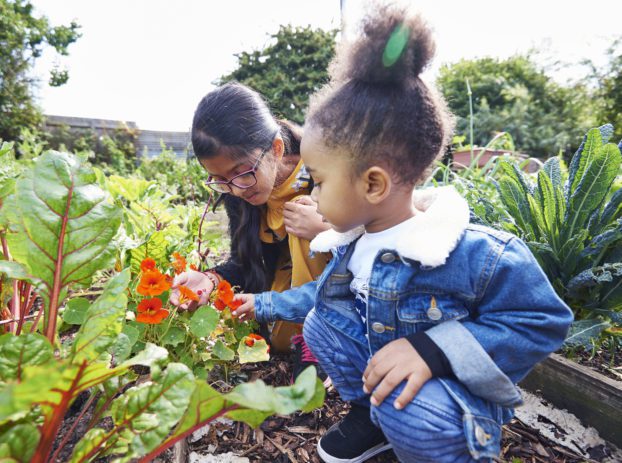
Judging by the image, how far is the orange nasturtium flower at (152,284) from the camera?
1192 millimetres

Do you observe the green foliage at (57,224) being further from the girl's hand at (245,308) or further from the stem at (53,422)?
the girl's hand at (245,308)

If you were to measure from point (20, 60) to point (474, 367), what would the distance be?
1578 centimetres

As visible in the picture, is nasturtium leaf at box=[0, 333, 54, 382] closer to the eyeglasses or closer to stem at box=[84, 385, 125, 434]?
stem at box=[84, 385, 125, 434]

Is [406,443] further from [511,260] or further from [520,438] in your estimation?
[520,438]

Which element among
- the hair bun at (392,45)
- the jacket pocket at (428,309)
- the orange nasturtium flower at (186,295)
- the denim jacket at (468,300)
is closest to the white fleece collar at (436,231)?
the denim jacket at (468,300)

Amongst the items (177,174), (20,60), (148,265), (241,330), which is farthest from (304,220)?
(20,60)

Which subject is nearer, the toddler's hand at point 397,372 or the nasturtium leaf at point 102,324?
the nasturtium leaf at point 102,324

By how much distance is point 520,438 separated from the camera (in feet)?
4.08

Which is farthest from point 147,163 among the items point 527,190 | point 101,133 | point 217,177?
point 527,190

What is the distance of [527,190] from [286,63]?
1109 centimetres

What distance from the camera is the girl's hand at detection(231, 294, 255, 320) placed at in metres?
1.42

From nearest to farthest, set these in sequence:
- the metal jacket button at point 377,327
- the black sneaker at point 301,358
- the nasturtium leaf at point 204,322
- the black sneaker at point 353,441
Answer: the metal jacket button at point 377,327
the black sneaker at point 353,441
the nasturtium leaf at point 204,322
the black sneaker at point 301,358

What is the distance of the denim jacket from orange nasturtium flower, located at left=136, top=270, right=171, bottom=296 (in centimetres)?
63

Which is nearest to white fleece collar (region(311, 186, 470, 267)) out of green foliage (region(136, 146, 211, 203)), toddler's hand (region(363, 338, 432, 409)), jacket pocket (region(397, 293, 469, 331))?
jacket pocket (region(397, 293, 469, 331))
